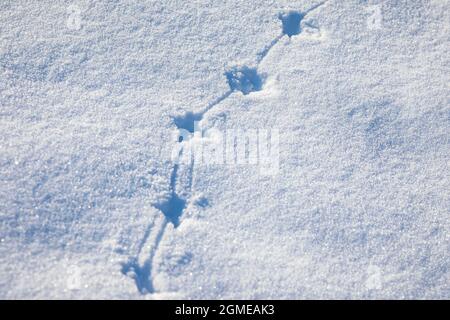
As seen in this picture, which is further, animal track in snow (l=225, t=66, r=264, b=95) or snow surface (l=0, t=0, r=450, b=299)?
animal track in snow (l=225, t=66, r=264, b=95)

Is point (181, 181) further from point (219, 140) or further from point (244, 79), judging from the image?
point (244, 79)

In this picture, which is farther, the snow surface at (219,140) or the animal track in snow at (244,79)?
the animal track in snow at (244,79)

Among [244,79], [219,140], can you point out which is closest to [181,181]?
[219,140]

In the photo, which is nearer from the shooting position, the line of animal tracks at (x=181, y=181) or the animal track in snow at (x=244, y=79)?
the line of animal tracks at (x=181, y=181)

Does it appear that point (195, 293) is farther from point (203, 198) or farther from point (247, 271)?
point (203, 198)

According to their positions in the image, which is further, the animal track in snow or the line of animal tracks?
the animal track in snow
